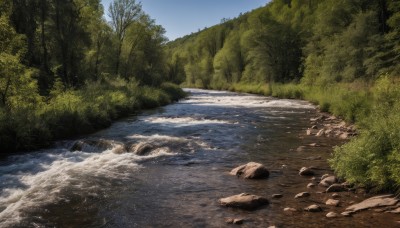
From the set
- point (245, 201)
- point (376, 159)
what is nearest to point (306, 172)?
point (376, 159)

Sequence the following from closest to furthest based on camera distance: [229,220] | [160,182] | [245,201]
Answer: [229,220], [245,201], [160,182]

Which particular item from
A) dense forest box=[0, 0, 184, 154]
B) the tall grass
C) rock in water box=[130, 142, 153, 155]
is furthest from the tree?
rock in water box=[130, 142, 153, 155]

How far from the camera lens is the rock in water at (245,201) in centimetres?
907

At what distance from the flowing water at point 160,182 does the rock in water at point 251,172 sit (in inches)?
13.3

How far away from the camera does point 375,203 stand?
8555 mm

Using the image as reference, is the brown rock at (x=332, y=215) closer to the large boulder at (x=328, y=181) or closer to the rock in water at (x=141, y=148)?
the large boulder at (x=328, y=181)

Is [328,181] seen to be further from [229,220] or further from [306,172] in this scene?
[229,220]

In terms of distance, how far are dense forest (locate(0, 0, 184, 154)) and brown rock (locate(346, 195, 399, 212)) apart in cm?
1405

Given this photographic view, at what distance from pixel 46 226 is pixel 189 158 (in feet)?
24.4

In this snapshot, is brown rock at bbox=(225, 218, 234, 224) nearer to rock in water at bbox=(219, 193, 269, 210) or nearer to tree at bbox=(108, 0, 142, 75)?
rock in water at bbox=(219, 193, 269, 210)

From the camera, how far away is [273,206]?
9.14 metres

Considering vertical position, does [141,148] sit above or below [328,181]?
above

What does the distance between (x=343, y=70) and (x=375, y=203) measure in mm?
35503

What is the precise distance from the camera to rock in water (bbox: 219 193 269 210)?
357 inches
